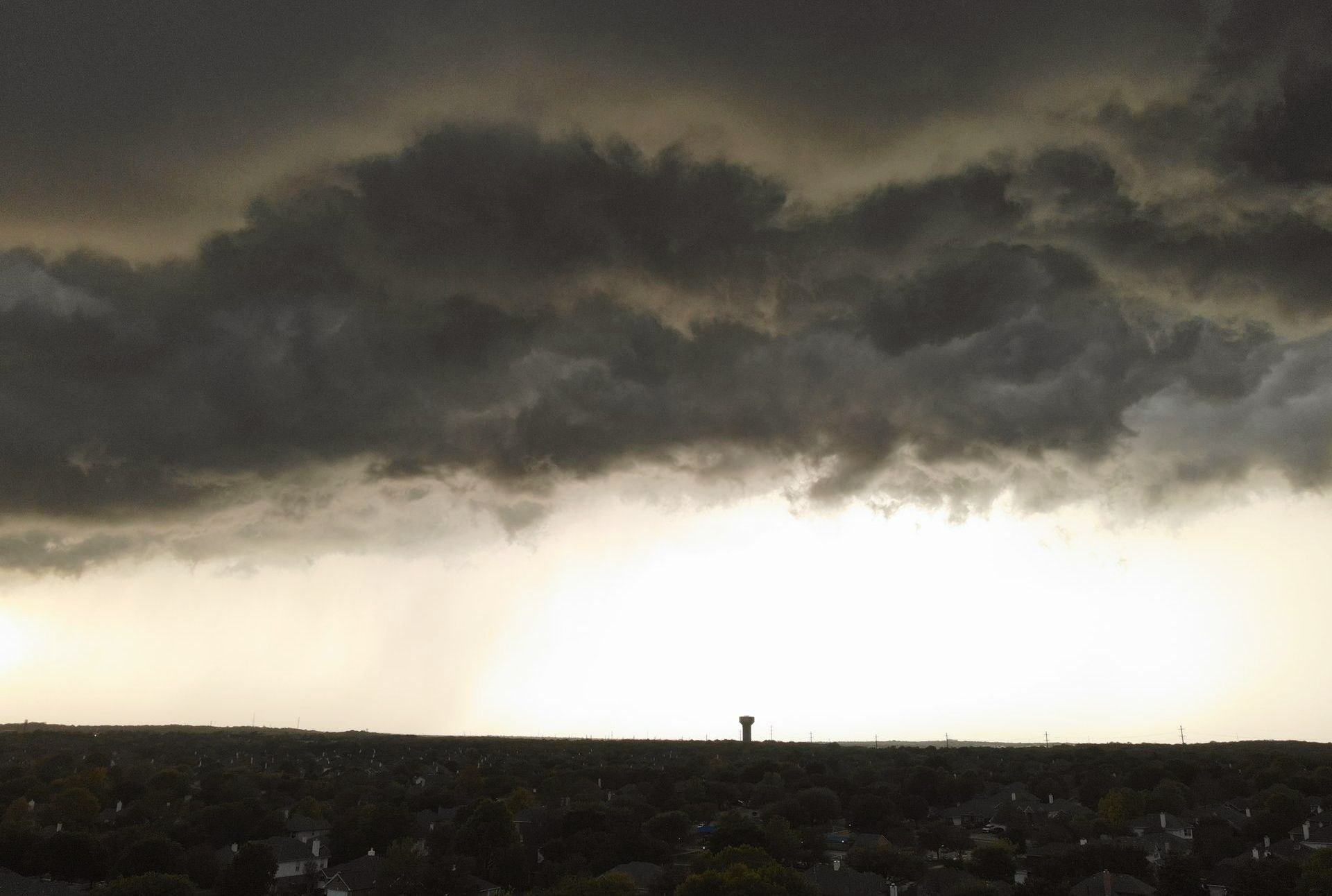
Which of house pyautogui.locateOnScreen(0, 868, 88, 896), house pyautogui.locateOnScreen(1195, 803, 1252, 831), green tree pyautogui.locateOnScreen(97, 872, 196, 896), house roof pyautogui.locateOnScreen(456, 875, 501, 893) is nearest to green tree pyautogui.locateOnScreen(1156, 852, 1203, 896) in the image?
house pyautogui.locateOnScreen(1195, 803, 1252, 831)

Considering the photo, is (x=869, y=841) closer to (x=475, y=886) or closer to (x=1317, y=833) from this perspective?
(x=1317, y=833)

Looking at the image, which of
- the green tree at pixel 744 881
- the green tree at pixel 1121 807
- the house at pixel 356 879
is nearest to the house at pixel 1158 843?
the green tree at pixel 1121 807

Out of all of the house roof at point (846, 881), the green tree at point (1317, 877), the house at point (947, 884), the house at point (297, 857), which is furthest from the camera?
the house at point (297, 857)

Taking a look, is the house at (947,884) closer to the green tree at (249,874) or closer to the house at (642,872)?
the house at (642,872)

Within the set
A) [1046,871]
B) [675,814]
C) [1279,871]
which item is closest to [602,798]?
[675,814]

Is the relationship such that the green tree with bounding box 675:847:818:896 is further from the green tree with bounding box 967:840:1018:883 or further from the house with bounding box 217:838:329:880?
the house with bounding box 217:838:329:880

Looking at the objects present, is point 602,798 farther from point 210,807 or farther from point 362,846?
point 210,807

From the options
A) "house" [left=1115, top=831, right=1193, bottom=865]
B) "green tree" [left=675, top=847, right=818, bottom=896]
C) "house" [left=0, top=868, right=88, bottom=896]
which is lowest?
"house" [left=1115, top=831, right=1193, bottom=865]
